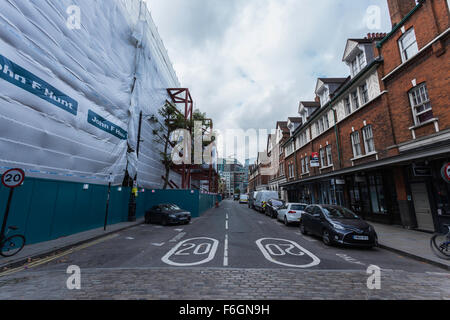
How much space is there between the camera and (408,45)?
10.3 metres

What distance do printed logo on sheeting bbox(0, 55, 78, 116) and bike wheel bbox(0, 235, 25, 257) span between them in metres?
5.41

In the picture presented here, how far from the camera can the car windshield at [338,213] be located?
7.72 metres

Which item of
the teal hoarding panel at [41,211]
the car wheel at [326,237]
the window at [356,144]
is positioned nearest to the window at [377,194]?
the window at [356,144]

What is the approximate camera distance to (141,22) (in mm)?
16016

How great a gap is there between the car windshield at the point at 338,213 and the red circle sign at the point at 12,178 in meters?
10.9

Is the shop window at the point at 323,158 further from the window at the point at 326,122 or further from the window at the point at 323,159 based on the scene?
the window at the point at 326,122

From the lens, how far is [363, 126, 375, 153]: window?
42.4ft

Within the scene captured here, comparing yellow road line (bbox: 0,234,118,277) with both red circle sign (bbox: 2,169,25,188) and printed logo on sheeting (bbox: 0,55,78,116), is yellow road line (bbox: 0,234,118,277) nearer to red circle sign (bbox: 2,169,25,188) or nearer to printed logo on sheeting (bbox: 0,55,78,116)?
red circle sign (bbox: 2,169,25,188)

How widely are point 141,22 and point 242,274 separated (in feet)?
64.9

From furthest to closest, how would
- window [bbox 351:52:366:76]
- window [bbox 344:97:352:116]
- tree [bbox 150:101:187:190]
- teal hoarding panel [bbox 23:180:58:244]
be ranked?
tree [bbox 150:101:187:190] → window [bbox 344:97:352:116] → window [bbox 351:52:366:76] → teal hoarding panel [bbox 23:180:58:244]

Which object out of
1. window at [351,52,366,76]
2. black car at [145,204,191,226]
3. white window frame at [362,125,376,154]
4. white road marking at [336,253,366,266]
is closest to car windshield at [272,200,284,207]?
white window frame at [362,125,376,154]
